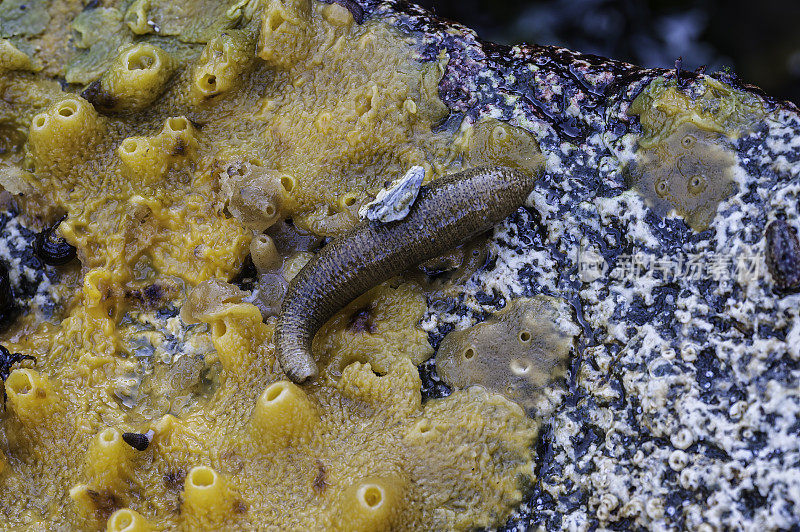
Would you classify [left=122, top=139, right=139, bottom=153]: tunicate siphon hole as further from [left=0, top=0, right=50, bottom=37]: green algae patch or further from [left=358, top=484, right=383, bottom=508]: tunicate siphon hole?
[left=358, top=484, right=383, bottom=508]: tunicate siphon hole

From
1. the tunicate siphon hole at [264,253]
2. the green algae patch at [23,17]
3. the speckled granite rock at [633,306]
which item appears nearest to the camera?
the speckled granite rock at [633,306]

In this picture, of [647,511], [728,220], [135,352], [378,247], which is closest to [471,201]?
[378,247]

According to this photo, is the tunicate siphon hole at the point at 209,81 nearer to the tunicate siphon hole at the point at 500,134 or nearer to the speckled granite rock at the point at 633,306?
the speckled granite rock at the point at 633,306

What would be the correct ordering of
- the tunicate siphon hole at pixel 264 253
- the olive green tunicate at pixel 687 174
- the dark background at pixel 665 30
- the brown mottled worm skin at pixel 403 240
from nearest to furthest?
the olive green tunicate at pixel 687 174
the brown mottled worm skin at pixel 403 240
the tunicate siphon hole at pixel 264 253
the dark background at pixel 665 30

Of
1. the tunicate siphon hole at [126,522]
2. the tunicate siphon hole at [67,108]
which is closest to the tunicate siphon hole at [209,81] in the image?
the tunicate siphon hole at [67,108]

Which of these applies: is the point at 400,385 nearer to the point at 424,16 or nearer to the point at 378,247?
the point at 378,247

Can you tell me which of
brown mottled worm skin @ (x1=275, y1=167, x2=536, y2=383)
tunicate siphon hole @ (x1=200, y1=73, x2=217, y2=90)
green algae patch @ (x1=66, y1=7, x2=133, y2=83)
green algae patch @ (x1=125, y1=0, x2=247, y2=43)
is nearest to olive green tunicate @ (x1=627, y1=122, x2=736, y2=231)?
brown mottled worm skin @ (x1=275, y1=167, x2=536, y2=383)
